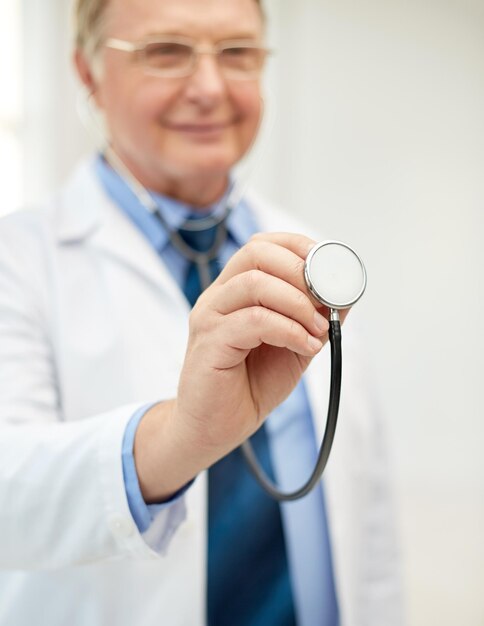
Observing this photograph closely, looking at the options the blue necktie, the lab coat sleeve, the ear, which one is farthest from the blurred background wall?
the lab coat sleeve

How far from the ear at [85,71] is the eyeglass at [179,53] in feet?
0.23

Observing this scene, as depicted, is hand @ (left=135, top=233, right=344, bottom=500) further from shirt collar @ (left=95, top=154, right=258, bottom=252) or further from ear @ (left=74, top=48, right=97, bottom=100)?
ear @ (left=74, top=48, right=97, bottom=100)

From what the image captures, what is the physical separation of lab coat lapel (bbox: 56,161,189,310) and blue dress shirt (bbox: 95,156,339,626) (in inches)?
Answer: 0.5

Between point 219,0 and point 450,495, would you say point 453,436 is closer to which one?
point 450,495

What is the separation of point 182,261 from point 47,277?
0.14 meters

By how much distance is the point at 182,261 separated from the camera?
0.82 m

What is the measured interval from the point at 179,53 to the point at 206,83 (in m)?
0.04

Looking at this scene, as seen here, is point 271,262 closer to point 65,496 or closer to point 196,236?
point 65,496

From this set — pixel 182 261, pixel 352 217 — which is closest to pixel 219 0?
pixel 182 261

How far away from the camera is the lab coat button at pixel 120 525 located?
0.56m

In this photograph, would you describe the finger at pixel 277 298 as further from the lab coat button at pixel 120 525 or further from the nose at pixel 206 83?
the nose at pixel 206 83

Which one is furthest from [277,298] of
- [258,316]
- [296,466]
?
[296,466]

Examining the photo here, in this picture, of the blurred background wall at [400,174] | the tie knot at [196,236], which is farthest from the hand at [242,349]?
the blurred background wall at [400,174]

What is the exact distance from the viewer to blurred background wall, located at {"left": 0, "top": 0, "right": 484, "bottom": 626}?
5.69ft
